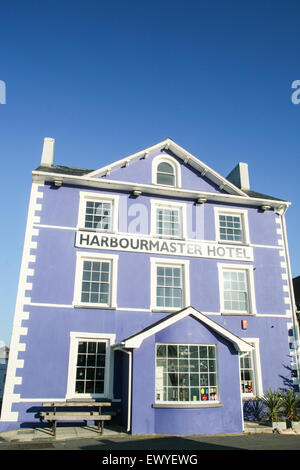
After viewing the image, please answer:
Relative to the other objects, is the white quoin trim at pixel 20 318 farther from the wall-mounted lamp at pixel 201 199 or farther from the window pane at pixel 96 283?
the wall-mounted lamp at pixel 201 199

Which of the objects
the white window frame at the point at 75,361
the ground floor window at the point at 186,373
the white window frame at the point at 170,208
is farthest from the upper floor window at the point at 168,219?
the ground floor window at the point at 186,373

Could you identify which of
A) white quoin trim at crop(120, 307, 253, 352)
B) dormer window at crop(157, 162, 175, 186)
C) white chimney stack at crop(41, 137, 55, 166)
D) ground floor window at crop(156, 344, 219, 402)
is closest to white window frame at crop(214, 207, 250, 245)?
dormer window at crop(157, 162, 175, 186)

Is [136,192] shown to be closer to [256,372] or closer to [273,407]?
[256,372]

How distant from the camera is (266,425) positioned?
43.8 feet

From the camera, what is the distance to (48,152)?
688 inches

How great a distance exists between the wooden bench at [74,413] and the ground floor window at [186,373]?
2.00 metres

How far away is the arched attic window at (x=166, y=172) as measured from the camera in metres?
17.2

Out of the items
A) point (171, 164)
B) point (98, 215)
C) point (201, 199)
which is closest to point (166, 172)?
point (171, 164)

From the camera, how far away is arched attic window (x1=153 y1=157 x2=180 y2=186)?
1717cm

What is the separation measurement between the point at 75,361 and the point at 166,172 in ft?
30.9

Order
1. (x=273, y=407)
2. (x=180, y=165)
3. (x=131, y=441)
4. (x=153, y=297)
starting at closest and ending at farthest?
(x=131, y=441)
(x=273, y=407)
(x=153, y=297)
(x=180, y=165)

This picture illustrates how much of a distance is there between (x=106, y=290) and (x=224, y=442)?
6.94m

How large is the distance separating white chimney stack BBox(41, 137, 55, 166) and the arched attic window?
5.05 m

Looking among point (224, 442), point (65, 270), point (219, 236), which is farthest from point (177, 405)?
point (219, 236)
